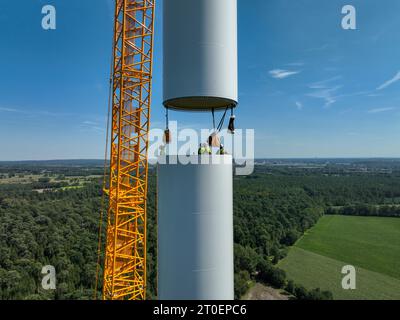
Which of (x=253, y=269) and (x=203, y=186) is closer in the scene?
(x=203, y=186)

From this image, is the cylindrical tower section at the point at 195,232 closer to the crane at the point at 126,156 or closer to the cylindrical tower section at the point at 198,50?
the cylindrical tower section at the point at 198,50

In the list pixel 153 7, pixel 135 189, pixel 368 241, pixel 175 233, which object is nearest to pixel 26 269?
pixel 135 189

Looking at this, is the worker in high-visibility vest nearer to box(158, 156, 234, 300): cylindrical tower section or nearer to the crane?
box(158, 156, 234, 300): cylindrical tower section

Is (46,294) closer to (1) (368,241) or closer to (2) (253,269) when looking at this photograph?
(2) (253,269)

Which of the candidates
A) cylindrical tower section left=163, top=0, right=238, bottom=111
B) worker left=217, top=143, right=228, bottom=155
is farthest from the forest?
cylindrical tower section left=163, top=0, right=238, bottom=111

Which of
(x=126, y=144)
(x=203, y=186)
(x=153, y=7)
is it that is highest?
(x=153, y=7)

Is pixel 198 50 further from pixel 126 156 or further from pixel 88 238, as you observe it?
pixel 88 238
